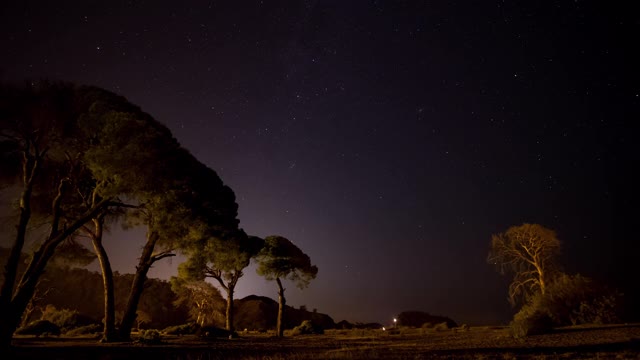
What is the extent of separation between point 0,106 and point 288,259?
2575 cm

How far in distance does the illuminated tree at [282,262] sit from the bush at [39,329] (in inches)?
656

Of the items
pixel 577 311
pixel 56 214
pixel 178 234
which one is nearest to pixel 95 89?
pixel 56 214

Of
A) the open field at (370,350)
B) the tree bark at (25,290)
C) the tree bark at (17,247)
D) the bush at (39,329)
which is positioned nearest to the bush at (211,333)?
the open field at (370,350)

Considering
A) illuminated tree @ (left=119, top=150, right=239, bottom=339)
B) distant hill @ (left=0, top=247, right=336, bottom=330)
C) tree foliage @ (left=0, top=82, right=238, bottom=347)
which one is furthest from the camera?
distant hill @ (left=0, top=247, right=336, bottom=330)

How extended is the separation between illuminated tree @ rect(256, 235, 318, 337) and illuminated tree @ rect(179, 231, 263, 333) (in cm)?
116

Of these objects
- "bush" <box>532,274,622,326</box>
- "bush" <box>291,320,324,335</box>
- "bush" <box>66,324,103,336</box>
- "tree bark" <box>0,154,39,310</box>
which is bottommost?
"bush" <box>291,320,324,335</box>

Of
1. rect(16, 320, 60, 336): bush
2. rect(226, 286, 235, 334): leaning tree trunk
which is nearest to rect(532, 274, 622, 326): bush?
rect(226, 286, 235, 334): leaning tree trunk

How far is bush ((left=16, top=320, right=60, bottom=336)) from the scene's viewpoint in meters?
25.5

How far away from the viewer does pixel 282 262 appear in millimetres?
38188

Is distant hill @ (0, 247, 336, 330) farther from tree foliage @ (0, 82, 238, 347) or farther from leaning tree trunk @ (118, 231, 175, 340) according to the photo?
tree foliage @ (0, 82, 238, 347)

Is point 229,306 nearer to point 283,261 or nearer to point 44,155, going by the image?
point 283,261

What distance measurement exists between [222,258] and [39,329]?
12.8 m

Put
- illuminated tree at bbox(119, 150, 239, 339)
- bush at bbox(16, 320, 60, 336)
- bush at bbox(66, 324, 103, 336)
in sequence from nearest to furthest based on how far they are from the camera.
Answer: illuminated tree at bbox(119, 150, 239, 339) < bush at bbox(16, 320, 60, 336) < bush at bbox(66, 324, 103, 336)

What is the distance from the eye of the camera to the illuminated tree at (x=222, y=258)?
24.3 meters
